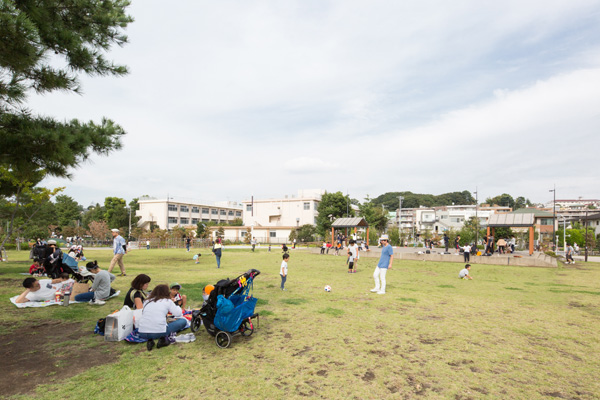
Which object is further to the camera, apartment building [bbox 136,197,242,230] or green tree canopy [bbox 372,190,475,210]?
green tree canopy [bbox 372,190,475,210]

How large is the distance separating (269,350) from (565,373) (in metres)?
4.13

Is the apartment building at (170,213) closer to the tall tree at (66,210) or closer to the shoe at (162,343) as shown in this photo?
the tall tree at (66,210)

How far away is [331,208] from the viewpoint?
58.6 metres

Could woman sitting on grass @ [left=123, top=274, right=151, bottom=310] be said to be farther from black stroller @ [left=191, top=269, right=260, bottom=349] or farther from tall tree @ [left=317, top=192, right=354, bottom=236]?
tall tree @ [left=317, top=192, right=354, bottom=236]

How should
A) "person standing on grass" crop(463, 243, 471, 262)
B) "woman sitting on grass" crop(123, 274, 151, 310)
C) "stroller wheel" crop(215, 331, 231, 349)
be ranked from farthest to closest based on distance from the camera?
"person standing on grass" crop(463, 243, 471, 262) → "woman sitting on grass" crop(123, 274, 151, 310) → "stroller wheel" crop(215, 331, 231, 349)

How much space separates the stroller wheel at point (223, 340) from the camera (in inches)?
207

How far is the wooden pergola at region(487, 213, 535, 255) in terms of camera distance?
24525 millimetres

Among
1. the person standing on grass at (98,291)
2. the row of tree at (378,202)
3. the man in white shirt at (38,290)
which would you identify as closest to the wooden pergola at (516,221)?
the row of tree at (378,202)

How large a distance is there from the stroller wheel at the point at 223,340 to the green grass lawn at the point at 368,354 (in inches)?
4.0

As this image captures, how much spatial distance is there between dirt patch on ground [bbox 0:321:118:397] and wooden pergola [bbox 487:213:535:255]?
27348mm

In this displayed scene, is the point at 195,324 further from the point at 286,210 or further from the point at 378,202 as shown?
the point at 378,202

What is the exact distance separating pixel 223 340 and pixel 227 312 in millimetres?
467

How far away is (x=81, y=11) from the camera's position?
19.5 feet

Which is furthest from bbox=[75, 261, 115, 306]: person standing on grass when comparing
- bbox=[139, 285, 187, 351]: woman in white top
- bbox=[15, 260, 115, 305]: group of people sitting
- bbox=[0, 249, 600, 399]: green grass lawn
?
bbox=[139, 285, 187, 351]: woman in white top
